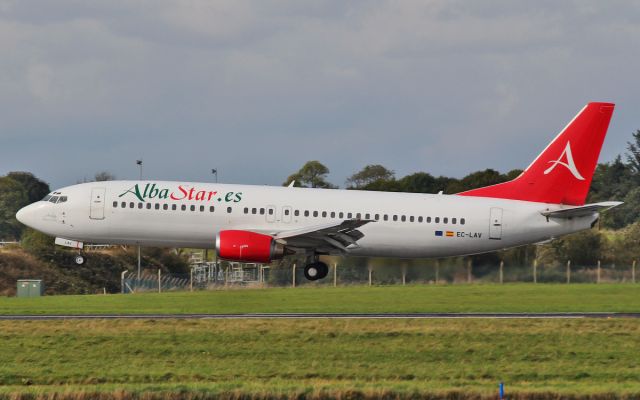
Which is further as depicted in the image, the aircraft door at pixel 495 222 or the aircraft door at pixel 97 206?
the aircraft door at pixel 495 222

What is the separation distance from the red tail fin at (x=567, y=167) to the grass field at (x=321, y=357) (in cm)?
743

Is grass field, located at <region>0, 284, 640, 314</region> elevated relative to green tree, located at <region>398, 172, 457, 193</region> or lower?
lower

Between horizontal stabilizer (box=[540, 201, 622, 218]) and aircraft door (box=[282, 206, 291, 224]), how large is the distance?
10494mm

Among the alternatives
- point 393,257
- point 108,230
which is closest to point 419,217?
point 393,257

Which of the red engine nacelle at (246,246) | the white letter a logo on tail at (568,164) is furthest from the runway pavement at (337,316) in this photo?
the white letter a logo on tail at (568,164)

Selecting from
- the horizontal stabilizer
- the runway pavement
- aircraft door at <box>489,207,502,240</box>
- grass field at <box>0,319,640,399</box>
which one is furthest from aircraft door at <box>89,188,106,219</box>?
the horizontal stabilizer

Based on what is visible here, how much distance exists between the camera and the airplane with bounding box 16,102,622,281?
47406 millimetres

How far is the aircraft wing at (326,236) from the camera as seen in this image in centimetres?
4650

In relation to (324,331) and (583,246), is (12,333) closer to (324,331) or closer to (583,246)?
(324,331)

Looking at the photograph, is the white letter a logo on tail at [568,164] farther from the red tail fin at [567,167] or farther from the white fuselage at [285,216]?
the white fuselage at [285,216]

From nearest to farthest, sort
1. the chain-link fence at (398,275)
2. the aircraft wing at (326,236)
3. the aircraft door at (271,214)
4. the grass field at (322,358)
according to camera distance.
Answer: the grass field at (322,358)
the aircraft wing at (326,236)
the aircraft door at (271,214)
the chain-link fence at (398,275)

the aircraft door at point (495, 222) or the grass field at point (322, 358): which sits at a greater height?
the aircraft door at point (495, 222)

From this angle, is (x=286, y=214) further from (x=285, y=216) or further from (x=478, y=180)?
(x=478, y=180)

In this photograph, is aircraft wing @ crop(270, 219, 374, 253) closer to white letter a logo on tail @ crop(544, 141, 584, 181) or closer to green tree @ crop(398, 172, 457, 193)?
white letter a logo on tail @ crop(544, 141, 584, 181)
